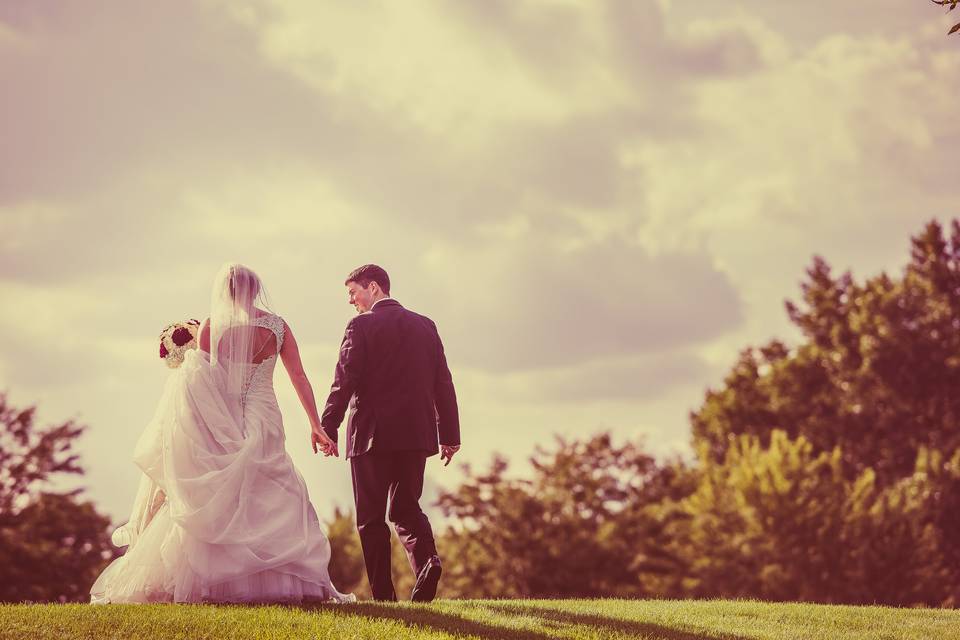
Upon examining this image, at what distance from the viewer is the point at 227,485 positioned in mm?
9367

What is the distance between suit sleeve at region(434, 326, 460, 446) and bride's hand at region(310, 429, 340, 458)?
134 centimetres

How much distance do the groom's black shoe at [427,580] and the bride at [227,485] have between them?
65 centimetres

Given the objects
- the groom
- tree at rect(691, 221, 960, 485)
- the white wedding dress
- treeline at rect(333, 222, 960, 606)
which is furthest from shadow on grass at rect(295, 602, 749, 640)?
tree at rect(691, 221, 960, 485)

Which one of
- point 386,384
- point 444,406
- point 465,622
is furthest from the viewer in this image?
point 444,406

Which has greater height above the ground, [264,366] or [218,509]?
[264,366]

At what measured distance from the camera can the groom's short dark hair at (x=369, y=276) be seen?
10648mm

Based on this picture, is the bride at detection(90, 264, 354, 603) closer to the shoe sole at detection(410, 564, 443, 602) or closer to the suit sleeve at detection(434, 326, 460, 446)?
the shoe sole at detection(410, 564, 443, 602)

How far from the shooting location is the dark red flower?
1026 cm

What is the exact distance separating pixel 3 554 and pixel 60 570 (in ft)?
8.83

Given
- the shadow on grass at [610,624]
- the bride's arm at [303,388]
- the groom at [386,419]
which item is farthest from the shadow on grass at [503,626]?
the bride's arm at [303,388]

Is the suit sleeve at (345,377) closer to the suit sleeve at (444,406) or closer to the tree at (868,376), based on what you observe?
the suit sleeve at (444,406)

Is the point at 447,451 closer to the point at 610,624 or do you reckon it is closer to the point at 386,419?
the point at 386,419

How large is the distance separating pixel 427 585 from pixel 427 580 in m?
0.05

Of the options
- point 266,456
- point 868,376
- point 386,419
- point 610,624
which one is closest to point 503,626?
point 610,624
